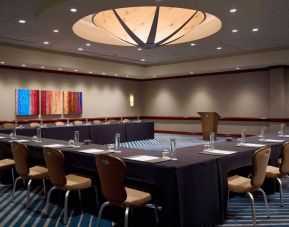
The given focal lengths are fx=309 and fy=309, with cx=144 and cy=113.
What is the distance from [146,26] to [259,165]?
6402mm

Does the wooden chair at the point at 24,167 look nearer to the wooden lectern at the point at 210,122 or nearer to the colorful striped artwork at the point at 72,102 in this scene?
the wooden lectern at the point at 210,122

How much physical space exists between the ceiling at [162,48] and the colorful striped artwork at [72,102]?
1939 millimetres

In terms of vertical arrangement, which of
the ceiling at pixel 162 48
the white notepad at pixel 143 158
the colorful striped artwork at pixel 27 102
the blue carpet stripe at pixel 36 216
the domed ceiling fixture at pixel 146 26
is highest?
the domed ceiling fixture at pixel 146 26

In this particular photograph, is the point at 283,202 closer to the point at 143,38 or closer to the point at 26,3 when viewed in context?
the point at 26,3

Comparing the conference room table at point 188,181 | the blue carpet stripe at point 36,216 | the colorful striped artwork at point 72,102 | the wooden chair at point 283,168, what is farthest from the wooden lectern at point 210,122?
the blue carpet stripe at point 36,216

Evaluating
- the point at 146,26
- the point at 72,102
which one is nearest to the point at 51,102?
the point at 72,102

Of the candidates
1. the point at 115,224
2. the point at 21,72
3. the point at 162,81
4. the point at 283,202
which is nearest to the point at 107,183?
the point at 115,224

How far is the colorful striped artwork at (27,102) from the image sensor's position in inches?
423

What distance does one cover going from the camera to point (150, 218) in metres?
3.41

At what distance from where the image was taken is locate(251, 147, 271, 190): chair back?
3035 millimetres

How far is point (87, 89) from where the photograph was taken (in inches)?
511

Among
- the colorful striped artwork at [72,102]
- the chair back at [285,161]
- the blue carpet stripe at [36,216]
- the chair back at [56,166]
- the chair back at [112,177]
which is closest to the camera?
the chair back at [112,177]

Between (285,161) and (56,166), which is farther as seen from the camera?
(285,161)

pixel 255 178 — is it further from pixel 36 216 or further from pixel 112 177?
pixel 36 216
